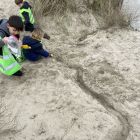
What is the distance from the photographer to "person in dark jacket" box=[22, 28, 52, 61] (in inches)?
183

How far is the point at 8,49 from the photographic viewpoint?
14.3 ft

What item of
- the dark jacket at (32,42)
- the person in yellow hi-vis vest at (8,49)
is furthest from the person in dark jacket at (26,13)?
the person in yellow hi-vis vest at (8,49)

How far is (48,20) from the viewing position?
5.68m

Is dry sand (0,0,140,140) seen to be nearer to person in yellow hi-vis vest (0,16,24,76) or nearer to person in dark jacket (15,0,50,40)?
person in yellow hi-vis vest (0,16,24,76)

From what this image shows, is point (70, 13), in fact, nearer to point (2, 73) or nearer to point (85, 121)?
point (2, 73)

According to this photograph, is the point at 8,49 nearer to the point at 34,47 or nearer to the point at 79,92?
the point at 34,47

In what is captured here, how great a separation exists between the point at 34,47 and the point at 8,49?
1.41 feet

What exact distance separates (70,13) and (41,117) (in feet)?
7.74

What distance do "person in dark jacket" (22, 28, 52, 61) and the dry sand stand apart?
9 centimetres

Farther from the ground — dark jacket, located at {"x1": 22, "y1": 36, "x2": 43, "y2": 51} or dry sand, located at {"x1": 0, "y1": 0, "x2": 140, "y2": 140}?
dark jacket, located at {"x1": 22, "y1": 36, "x2": 43, "y2": 51}

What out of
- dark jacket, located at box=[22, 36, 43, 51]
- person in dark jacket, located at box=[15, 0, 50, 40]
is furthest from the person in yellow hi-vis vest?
person in dark jacket, located at box=[15, 0, 50, 40]

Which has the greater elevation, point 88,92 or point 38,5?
point 38,5

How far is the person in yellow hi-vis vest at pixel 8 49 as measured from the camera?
14.0ft

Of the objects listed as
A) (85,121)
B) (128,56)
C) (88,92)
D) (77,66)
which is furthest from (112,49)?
(85,121)
